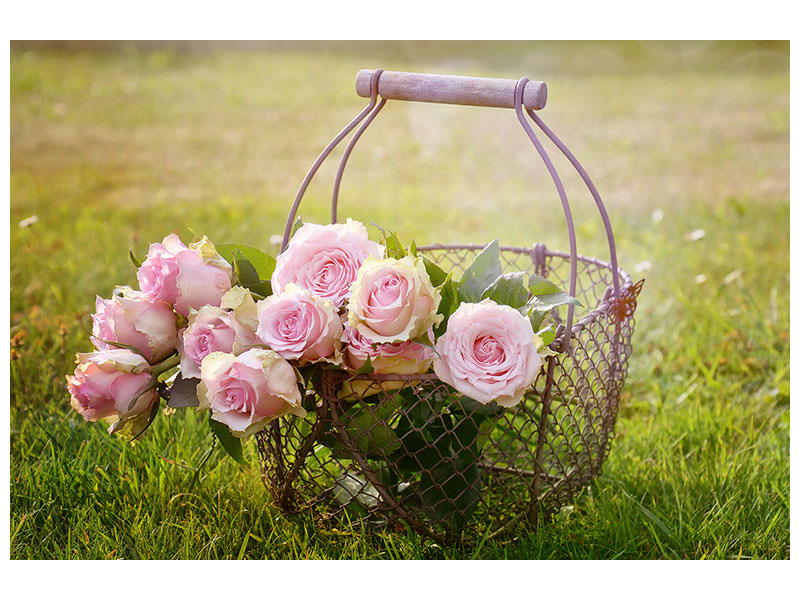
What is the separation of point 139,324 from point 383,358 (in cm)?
31

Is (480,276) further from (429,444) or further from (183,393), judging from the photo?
(183,393)

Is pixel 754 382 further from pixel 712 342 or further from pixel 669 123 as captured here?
pixel 669 123

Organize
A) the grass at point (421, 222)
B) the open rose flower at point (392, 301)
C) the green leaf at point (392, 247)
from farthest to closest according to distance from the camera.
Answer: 1. the grass at point (421, 222)
2. the green leaf at point (392, 247)
3. the open rose flower at point (392, 301)

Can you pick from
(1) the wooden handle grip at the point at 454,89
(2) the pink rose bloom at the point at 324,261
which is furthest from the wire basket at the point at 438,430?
(2) the pink rose bloom at the point at 324,261

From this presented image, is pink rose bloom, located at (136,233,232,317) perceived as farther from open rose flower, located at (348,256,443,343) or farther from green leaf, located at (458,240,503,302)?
green leaf, located at (458,240,503,302)

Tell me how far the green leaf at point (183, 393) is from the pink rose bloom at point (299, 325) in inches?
4.7

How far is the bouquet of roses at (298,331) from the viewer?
94 cm

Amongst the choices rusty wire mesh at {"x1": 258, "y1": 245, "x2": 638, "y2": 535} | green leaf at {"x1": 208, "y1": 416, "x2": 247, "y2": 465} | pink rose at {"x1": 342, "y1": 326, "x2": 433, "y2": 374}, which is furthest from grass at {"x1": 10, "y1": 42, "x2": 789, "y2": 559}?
pink rose at {"x1": 342, "y1": 326, "x2": 433, "y2": 374}

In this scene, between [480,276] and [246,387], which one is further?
[480,276]

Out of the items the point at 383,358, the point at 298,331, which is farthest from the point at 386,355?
the point at 298,331

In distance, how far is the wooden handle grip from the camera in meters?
1.07

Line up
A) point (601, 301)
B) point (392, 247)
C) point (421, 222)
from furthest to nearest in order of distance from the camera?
point (421, 222) < point (601, 301) < point (392, 247)

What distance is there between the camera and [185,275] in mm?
1011

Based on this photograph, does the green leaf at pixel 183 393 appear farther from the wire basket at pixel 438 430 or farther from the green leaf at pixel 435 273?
the green leaf at pixel 435 273
